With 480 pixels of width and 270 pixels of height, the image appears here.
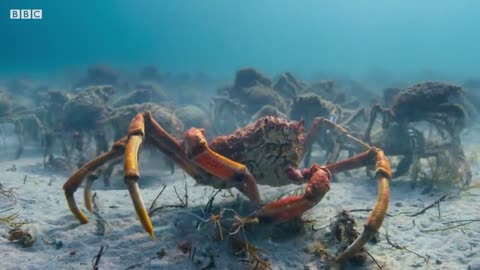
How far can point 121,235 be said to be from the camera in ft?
15.4

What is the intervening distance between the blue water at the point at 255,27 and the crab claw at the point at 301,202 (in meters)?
119

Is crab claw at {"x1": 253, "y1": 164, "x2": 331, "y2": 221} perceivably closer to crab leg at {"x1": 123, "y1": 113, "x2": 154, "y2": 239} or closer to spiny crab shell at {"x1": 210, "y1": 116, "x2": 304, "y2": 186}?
spiny crab shell at {"x1": 210, "y1": 116, "x2": 304, "y2": 186}

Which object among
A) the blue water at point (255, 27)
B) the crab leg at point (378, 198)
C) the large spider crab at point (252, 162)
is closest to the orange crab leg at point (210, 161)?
the large spider crab at point (252, 162)

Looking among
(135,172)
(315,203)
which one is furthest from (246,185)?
(135,172)

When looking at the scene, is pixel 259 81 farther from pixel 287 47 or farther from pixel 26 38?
pixel 287 47

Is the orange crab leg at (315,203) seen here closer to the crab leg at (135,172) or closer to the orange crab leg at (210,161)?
the orange crab leg at (210,161)

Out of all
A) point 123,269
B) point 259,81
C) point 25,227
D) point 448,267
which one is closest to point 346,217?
point 448,267

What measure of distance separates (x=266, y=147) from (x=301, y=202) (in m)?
1.06

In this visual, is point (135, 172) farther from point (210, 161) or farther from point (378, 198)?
point (378, 198)

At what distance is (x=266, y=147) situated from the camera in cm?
489

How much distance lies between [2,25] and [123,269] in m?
→ 144

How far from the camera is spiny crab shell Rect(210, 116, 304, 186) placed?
192 inches

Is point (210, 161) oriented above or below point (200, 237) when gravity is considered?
above

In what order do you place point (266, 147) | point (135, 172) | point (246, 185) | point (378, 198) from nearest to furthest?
point (135, 172) → point (378, 198) → point (246, 185) → point (266, 147)
